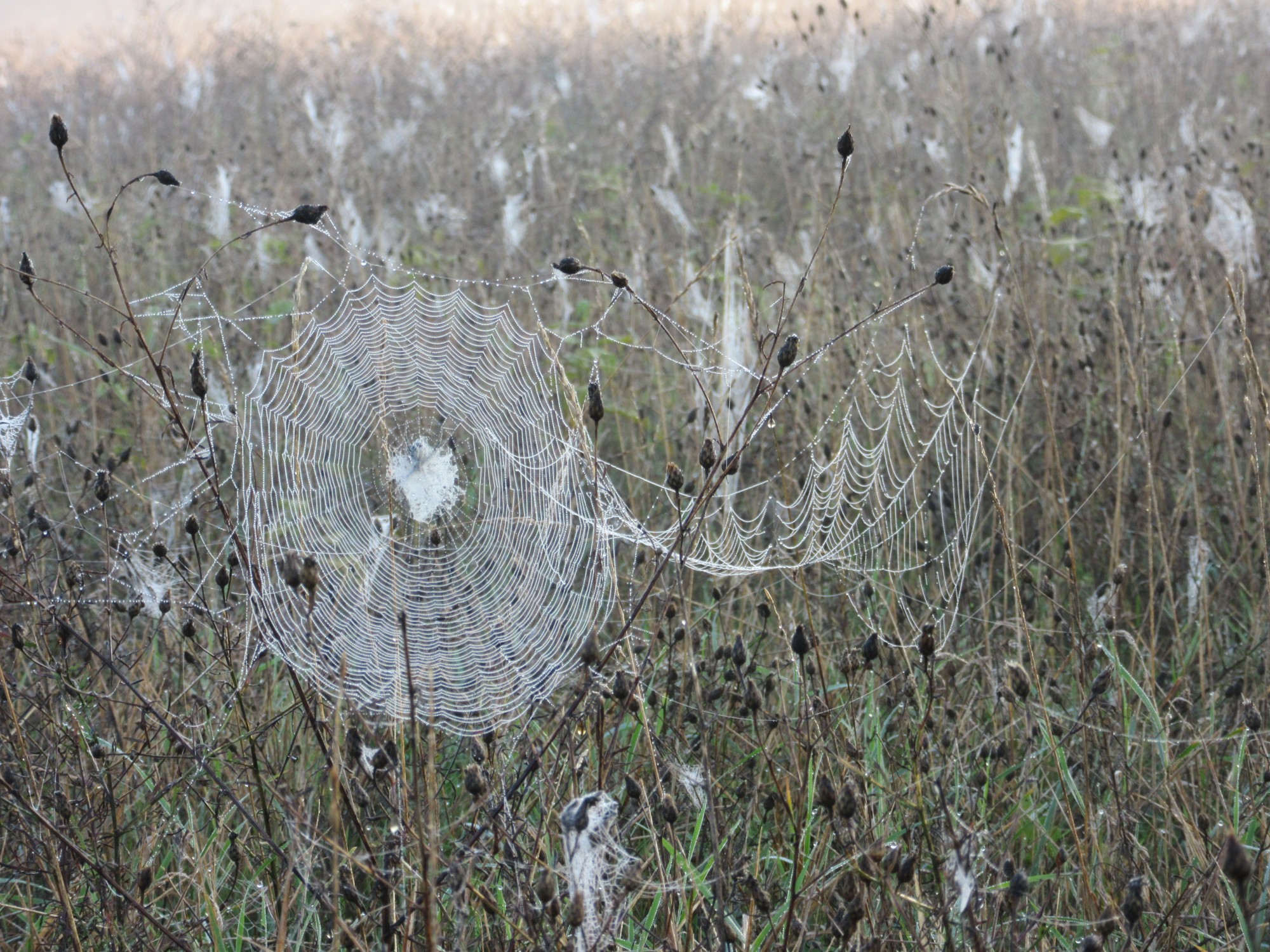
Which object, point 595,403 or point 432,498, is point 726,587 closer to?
point 432,498

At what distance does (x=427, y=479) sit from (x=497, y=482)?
0.28 m

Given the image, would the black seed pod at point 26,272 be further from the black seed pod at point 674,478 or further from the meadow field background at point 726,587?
the black seed pod at point 674,478

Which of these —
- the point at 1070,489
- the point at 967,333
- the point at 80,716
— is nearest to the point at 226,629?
the point at 80,716

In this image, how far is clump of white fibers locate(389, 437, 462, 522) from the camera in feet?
11.7

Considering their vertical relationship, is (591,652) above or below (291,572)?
below

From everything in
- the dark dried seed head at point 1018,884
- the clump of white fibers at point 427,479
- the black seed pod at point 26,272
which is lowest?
the clump of white fibers at point 427,479

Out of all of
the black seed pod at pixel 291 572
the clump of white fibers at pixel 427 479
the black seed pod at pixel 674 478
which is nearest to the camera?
the black seed pod at pixel 291 572

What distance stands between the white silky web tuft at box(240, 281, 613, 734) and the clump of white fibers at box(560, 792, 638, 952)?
2.74 ft

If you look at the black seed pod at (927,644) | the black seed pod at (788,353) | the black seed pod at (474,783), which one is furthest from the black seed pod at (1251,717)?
the black seed pod at (474,783)

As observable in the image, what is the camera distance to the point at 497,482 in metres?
3.49

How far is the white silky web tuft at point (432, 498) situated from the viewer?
2.82 metres

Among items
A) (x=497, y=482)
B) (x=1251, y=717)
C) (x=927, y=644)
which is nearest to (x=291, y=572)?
(x=927, y=644)

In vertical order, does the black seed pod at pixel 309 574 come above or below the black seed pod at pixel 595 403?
below

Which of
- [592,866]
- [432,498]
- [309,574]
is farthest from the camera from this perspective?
[432,498]
